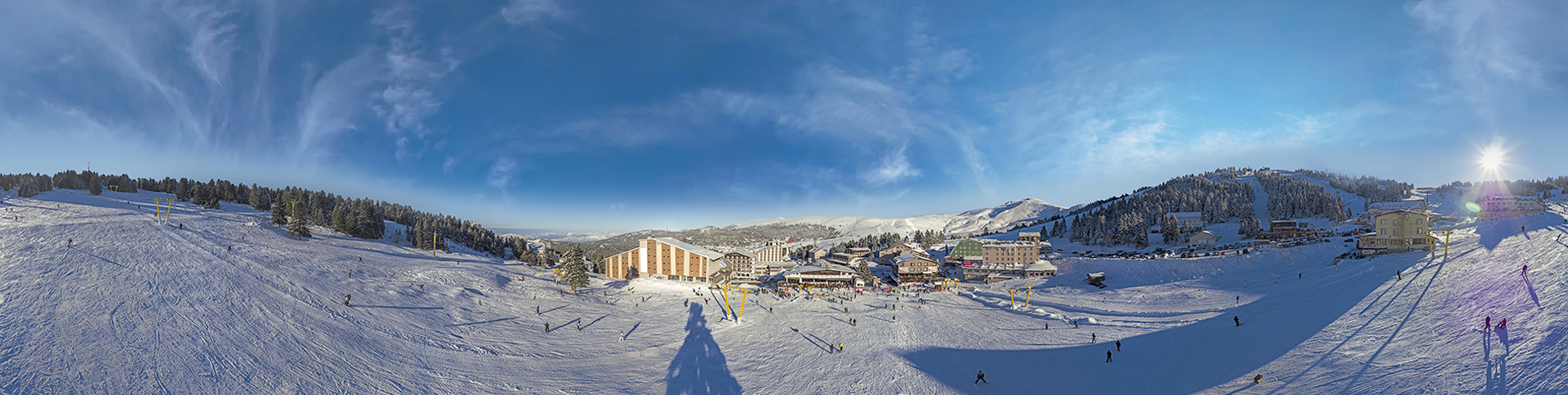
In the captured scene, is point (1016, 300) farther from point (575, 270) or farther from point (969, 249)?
point (575, 270)

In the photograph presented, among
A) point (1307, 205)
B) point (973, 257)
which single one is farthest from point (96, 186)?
point (1307, 205)

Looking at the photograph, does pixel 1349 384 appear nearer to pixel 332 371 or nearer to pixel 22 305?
pixel 332 371

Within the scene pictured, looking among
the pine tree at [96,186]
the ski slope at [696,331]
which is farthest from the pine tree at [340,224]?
the pine tree at [96,186]

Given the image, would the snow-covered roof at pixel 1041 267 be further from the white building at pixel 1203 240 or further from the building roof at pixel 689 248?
the building roof at pixel 689 248

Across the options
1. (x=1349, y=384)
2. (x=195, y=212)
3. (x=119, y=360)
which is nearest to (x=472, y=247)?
(x=195, y=212)

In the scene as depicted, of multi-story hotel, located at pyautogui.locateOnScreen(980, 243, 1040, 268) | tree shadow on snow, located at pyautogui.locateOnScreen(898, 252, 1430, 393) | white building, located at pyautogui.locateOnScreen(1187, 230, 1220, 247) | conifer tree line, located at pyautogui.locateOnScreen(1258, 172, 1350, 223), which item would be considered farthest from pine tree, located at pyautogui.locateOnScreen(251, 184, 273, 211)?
conifer tree line, located at pyautogui.locateOnScreen(1258, 172, 1350, 223)
